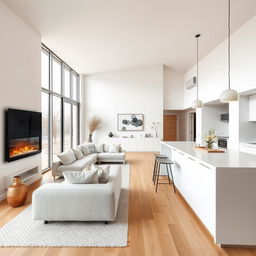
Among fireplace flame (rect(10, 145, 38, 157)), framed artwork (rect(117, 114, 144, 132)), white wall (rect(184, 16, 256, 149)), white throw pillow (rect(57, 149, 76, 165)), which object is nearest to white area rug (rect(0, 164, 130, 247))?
fireplace flame (rect(10, 145, 38, 157))

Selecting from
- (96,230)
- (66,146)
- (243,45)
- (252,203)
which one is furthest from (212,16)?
(66,146)

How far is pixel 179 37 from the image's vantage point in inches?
228

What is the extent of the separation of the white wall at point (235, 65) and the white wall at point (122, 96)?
2.65 metres

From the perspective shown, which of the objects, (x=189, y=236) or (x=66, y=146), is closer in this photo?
(x=189, y=236)

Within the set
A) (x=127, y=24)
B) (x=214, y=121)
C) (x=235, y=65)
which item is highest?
(x=127, y=24)

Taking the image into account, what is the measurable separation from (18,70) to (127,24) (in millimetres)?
2725

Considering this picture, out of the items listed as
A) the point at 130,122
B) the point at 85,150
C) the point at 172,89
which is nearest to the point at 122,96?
the point at 130,122

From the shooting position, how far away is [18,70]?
3.97 meters

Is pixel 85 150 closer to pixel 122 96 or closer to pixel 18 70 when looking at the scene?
pixel 18 70

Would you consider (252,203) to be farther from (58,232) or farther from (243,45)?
(243,45)

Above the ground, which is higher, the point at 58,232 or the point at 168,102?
the point at 168,102

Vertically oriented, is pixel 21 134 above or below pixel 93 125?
below

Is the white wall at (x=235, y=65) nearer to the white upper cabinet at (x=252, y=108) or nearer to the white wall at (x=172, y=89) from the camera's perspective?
the white upper cabinet at (x=252, y=108)

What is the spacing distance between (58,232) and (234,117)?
4866 mm
